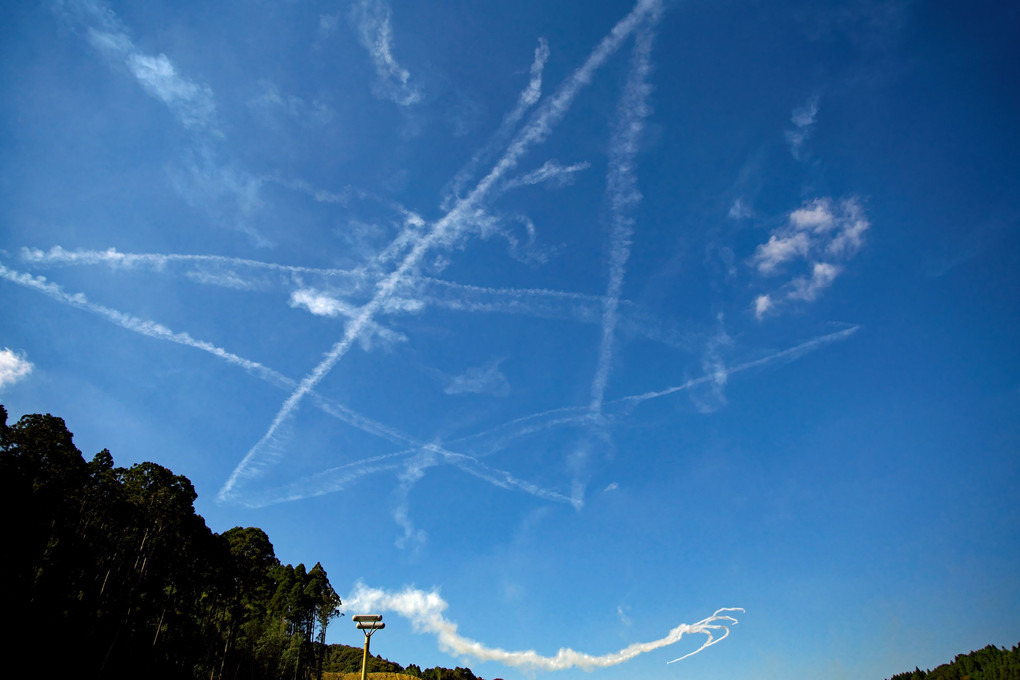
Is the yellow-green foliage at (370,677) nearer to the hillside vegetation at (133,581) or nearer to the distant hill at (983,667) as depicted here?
the hillside vegetation at (133,581)

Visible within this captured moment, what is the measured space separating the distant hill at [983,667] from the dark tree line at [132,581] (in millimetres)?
88884

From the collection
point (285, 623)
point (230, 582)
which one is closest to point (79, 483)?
point (230, 582)

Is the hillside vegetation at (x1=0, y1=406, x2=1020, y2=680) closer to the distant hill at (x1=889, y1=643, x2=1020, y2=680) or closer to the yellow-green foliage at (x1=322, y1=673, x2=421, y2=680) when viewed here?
the yellow-green foliage at (x1=322, y1=673, x2=421, y2=680)

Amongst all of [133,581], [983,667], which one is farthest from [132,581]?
[983,667]

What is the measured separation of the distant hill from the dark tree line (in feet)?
292

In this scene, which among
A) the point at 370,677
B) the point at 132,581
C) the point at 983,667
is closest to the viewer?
the point at 132,581

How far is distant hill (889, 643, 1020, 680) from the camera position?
63969mm

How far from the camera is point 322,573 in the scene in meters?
46.5

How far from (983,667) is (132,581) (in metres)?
107

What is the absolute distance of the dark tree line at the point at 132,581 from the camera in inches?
948

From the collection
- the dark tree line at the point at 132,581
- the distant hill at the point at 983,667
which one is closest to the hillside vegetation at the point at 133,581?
the dark tree line at the point at 132,581

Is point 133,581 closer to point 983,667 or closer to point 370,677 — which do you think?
point 370,677

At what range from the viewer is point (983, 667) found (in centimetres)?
6825

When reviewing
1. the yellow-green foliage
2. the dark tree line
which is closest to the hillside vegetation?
the dark tree line
